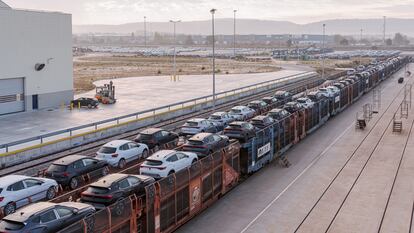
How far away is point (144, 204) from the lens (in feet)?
52.9

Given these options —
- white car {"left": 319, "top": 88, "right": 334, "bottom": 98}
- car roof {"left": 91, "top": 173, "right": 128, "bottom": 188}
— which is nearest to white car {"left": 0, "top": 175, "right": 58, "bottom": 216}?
car roof {"left": 91, "top": 173, "right": 128, "bottom": 188}

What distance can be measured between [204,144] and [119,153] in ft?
14.6

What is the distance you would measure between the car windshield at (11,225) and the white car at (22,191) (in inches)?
188

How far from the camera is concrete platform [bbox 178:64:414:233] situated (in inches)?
741

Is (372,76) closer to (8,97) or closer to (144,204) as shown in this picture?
(8,97)

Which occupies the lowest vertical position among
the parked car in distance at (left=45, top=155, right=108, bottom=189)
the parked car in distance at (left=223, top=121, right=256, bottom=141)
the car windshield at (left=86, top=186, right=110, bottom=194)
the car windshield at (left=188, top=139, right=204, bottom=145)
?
the parked car in distance at (left=45, top=155, right=108, bottom=189)

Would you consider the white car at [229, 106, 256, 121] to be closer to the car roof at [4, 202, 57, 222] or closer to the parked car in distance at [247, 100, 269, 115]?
the parked car in distance at [247, 100, 269, 115]

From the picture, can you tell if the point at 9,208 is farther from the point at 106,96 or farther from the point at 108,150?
the point at 106,96

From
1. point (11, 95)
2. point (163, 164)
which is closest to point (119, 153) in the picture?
point (163, 164)

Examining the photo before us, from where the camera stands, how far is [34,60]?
48.1 meters

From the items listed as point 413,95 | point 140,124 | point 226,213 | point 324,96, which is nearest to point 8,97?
point 140,124

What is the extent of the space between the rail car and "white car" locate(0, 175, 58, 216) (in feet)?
8.89

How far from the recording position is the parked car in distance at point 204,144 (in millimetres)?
24844

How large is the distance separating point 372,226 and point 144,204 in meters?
8.74
